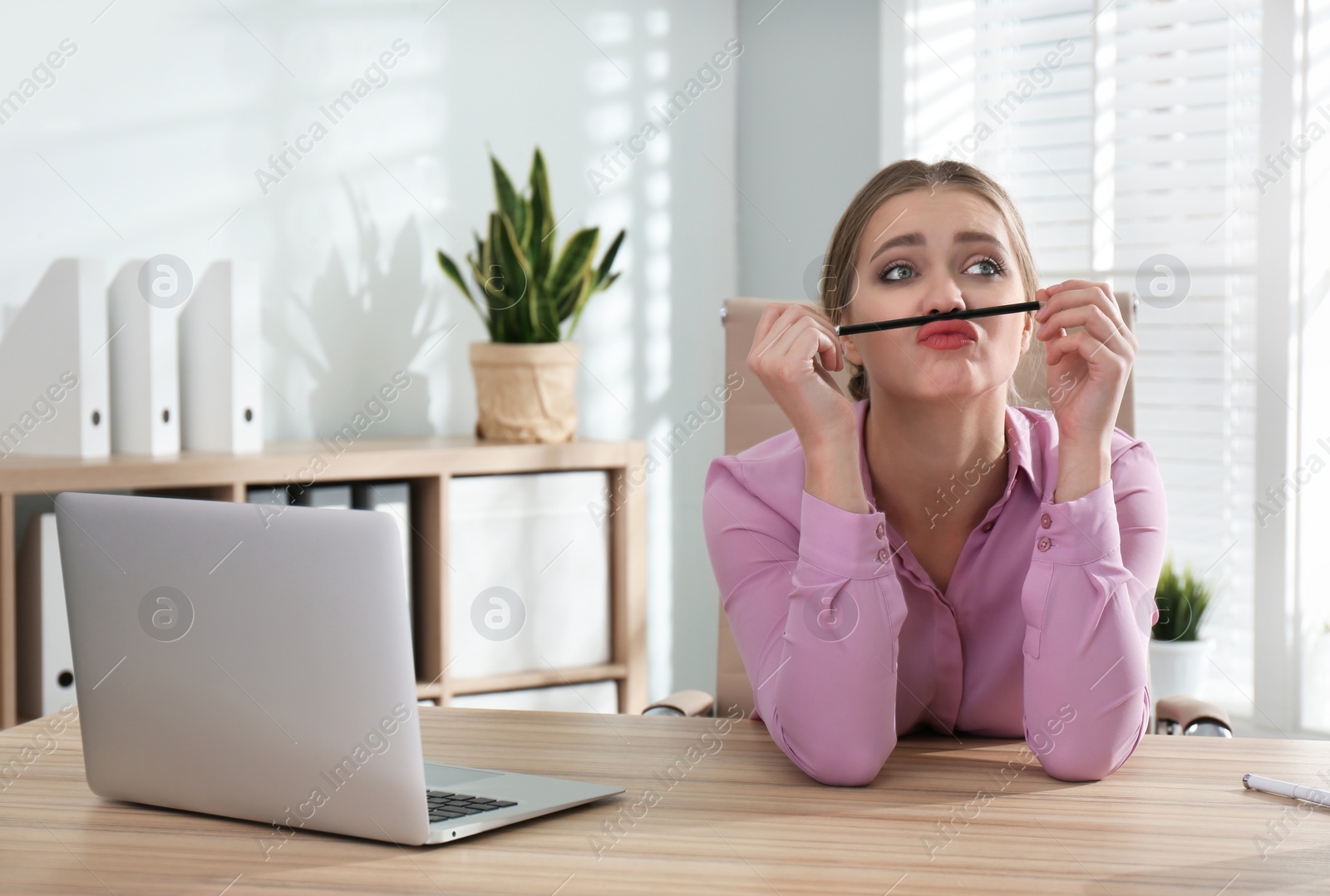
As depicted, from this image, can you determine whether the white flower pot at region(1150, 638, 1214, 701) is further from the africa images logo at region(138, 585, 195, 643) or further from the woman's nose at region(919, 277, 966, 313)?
the africa images logo at region(138, 585, 195, 643)

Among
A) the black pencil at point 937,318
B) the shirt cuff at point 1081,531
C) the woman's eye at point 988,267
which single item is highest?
the woman's eye at point 988,267

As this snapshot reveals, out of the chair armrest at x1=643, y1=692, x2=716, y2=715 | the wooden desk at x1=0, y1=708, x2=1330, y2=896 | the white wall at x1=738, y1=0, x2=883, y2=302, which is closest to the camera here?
the wooden desk at x1=0, y1=708, x2=1330, y2=896

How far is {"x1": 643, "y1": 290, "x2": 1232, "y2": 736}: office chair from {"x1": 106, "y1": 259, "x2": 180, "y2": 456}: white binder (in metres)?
1.08

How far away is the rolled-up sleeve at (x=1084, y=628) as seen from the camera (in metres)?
1.11

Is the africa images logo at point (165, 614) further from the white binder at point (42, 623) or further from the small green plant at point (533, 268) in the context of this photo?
the small green plant at point (533, 268)

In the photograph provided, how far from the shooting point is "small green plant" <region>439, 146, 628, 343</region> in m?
2.53

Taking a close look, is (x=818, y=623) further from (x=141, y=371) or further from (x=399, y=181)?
(x=399, y=181)

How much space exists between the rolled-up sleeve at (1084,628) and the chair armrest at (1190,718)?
0.31 meters

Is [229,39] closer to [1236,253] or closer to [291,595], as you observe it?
[291,595]

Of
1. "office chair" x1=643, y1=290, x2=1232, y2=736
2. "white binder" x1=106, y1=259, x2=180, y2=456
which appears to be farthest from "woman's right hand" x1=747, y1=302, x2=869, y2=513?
"white binder" x1=106, y1=259, x2=180, y2=456

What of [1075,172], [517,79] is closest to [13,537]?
[517,79]

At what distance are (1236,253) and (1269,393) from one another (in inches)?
13.6

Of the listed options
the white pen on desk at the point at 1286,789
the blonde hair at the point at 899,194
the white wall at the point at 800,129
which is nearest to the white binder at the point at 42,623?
the blonde hair at the point at 899,194

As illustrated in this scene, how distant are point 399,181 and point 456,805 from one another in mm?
2142
